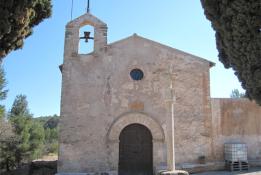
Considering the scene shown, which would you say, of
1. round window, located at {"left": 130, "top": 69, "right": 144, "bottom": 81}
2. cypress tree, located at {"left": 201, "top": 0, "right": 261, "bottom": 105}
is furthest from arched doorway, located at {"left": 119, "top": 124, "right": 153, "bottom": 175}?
cypress tree, located at {"left": 201, "top": 0, "right": 261, "bottom": 105}

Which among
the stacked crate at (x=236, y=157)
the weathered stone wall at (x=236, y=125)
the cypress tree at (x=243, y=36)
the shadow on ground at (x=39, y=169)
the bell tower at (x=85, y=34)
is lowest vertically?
the shadow on ground at (x=39, y=169)

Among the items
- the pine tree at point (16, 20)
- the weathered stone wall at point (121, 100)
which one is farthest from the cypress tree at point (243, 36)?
the weathered stone wall at point (121, 100)

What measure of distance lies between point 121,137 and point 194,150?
120 inches

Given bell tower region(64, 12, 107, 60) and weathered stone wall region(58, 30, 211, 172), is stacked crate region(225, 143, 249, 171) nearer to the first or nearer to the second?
weathered stone wall region(58, 30, 211, 172)

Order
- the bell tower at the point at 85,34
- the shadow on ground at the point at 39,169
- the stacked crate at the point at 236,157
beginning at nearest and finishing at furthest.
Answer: the stacked crate at the point at 236,157, the bell tower at the point at 85,34, the shadow on ground at the point at 39,169

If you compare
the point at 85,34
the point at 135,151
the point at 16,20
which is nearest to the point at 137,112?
the point at 135,151

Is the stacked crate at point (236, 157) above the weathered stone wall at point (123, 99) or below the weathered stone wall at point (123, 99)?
below

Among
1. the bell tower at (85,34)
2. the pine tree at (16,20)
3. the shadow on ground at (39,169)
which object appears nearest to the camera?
the pine tree at (16,20)

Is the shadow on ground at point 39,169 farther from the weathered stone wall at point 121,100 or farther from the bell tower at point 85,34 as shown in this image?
the bell tower at point 85,34

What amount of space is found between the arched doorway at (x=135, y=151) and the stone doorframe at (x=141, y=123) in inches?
8.9

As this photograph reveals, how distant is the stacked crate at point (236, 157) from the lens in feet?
40.3

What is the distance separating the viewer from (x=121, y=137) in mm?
12367

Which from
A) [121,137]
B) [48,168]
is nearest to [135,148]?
[121,137]

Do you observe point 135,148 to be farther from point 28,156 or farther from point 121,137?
point 28,156
